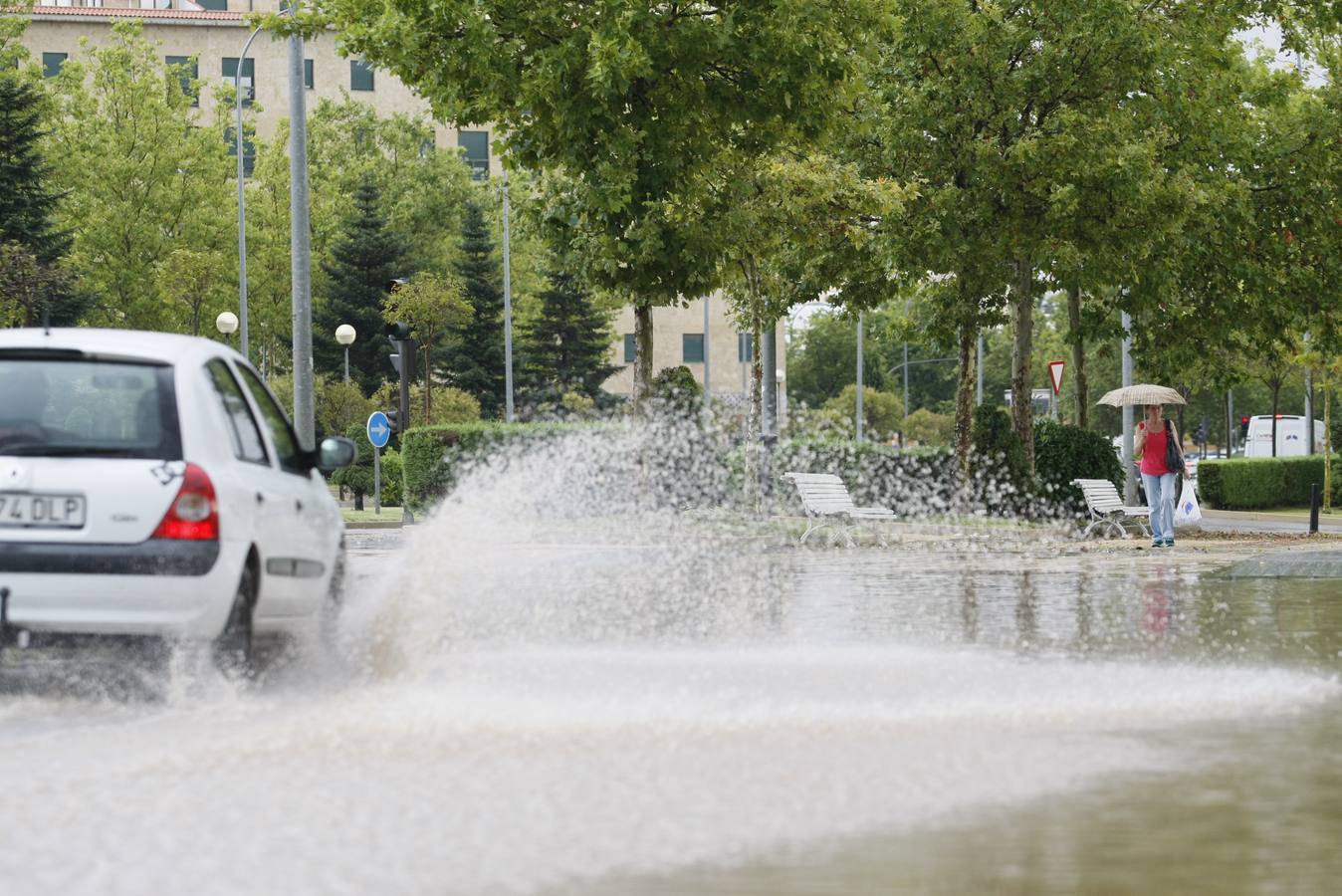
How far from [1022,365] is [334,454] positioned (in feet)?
A: 73.4

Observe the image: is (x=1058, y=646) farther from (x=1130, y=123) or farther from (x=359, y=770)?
(x=1130, y=123)

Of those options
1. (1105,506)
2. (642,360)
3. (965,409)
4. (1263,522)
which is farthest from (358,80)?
(1105,506)

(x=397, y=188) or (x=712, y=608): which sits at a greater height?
(x=397, y=188)

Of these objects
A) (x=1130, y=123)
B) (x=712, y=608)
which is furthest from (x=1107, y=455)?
(x=712, y=608)

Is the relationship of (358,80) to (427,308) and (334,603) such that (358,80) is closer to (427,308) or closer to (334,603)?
(427,308)

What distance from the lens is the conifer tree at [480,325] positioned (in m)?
75.9

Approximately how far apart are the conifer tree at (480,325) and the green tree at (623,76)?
165 feet

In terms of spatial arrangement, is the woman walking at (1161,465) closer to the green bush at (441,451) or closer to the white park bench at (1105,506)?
the white park bench at (1105,506)

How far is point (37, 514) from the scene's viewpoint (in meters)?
8.30

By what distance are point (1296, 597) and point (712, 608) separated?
14.9 feet

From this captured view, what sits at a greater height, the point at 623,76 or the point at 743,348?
the point at 623,76

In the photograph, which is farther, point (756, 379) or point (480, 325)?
point (480, 325)

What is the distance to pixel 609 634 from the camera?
41.2 feet

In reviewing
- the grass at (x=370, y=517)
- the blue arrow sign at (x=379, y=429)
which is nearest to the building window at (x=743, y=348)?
the grass at (x=370, y=517)
